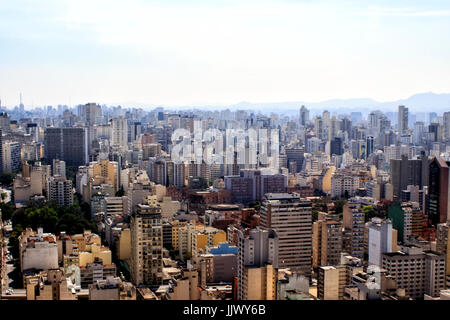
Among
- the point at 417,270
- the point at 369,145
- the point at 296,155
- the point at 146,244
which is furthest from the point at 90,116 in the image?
the point at 417,270

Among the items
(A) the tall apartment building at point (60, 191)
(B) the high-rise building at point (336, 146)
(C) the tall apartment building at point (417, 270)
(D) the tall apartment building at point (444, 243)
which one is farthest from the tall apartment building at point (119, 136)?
(C) the tall apartment building at point (417, 270)

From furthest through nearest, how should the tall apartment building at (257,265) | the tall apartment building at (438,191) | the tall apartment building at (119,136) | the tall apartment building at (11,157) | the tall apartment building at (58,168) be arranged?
the tall apartment building at (119,136) → the tall apartment building at (11,157) → the tall apartment building at (58,168) → the tall apartment building at (438,191) → the tall apartment building at (257,265)

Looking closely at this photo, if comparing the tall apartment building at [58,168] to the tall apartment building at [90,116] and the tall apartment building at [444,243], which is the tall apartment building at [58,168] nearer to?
the tall apartment building at [90,116]

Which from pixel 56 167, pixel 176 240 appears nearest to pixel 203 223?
pixel 176 240
